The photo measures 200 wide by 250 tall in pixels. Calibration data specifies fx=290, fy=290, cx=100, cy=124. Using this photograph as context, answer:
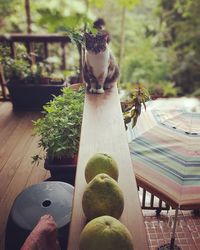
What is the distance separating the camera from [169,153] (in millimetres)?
1608

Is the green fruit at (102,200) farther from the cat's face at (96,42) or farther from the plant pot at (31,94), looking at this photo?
the plant pot at (31,94)

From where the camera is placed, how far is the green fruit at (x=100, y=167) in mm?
899

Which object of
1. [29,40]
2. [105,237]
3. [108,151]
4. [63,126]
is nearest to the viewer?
[105,237]

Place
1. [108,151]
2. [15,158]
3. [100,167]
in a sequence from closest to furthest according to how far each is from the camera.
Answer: [100,167], [108,151], [15,158]

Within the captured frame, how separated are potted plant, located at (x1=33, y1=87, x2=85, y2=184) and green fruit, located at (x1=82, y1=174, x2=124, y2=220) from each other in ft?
4.14

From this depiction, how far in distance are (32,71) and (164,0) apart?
2.42 meters

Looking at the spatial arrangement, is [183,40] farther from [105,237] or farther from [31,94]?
[105,237]

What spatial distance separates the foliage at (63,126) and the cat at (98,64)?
1.37 feet

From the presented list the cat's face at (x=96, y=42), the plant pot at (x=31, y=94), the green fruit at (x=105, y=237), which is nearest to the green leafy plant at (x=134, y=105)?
the cat's face at (x=96, y=42)

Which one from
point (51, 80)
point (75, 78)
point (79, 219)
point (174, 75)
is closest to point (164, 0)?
point (174, 75)

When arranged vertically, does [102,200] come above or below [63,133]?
above

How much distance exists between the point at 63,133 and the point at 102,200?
4.55 ft

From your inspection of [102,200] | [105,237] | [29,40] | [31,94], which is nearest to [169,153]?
[102,200]

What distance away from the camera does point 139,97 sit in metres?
1.78
